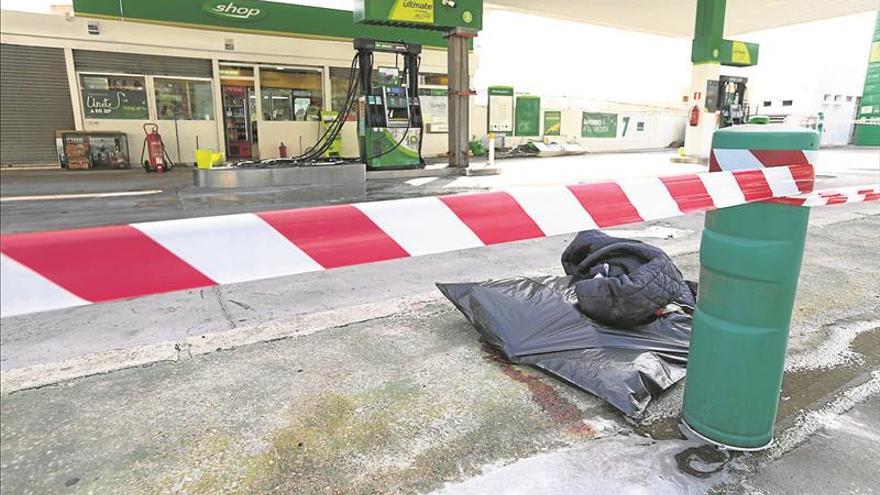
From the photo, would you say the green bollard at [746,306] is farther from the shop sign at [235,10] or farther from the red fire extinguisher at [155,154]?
the shop sign at [235,10]

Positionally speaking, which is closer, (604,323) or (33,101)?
(604,323)

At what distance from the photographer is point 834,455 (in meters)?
1.76

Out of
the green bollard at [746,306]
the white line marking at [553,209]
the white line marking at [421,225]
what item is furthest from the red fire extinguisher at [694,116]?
the white line marking at [421,225]

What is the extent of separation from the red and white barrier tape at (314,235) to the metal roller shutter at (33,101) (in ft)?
37.7

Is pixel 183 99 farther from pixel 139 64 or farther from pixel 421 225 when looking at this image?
pixel 421 225

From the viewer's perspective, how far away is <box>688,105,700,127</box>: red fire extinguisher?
1331 centimetres

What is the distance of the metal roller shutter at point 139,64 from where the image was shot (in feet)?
35.9

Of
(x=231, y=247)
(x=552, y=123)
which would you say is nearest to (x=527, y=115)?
(x=552, y=123)

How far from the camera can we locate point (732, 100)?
1471 cm

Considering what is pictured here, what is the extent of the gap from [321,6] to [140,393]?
41.7ft

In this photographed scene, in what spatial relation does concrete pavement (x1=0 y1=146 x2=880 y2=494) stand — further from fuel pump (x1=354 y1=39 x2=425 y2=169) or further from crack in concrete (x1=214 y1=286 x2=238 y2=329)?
fuel pump (x1=354 y1=39 x2=425 y2=169)

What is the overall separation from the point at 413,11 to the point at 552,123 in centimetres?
886

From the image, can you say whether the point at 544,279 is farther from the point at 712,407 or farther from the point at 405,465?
the point at 405,465

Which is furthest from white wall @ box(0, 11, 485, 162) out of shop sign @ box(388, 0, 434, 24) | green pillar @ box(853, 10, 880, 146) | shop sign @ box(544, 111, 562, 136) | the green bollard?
green pillar @ box(853, 10, 880, 146)
